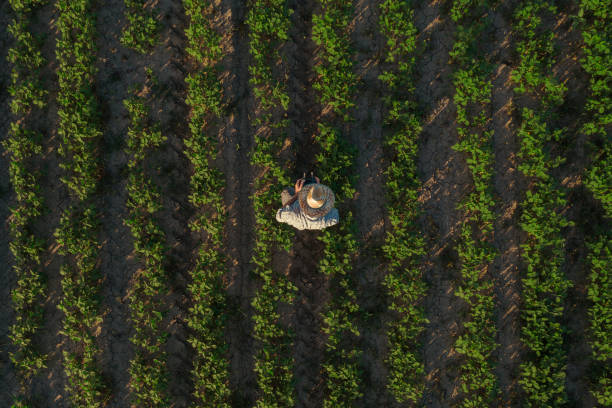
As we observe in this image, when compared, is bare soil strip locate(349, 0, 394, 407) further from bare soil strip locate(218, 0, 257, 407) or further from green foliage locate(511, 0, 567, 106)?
green foliage locate(511, 0, 567, 106)

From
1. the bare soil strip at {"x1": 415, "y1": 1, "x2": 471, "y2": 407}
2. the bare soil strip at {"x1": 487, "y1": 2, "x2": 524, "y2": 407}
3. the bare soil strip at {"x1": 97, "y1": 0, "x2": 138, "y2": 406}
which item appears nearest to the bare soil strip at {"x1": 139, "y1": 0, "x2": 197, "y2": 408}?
the bare soil strip at {"x1": 97, "y1": 0, "x2": 138, "y2": 406}

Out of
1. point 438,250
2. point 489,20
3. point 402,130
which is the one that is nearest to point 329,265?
A: point 438,250

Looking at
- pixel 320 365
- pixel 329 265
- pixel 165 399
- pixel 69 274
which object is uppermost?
pixel 329 265

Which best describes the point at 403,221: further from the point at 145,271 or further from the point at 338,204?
the point at 145,271

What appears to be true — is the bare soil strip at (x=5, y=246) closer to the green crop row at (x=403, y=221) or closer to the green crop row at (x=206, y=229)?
the green crop row at (x=206, y=229)

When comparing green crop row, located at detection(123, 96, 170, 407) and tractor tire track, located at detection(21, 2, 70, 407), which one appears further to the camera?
tractor tire track, located at detection(21, 2, 70, 407)

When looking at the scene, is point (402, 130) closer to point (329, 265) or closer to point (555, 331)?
point (329, 265)

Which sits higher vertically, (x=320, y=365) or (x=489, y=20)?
(x=489, y=20)
